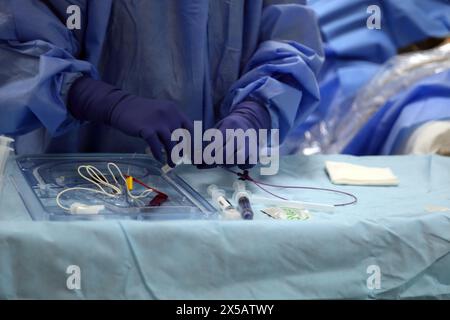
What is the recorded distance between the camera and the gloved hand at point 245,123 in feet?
4.44

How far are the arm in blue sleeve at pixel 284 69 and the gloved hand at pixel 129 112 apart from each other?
0.69 feet

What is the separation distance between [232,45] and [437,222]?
61cm

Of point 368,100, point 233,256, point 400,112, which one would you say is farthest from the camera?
point 368,100

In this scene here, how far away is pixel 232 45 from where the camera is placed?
1545mm

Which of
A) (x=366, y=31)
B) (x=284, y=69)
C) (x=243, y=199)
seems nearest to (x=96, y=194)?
(x=243, y=199)

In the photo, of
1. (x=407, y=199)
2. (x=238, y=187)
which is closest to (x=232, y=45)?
(x=238, y=187)

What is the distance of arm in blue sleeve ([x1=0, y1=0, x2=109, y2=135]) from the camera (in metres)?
1.30

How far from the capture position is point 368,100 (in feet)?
7.47

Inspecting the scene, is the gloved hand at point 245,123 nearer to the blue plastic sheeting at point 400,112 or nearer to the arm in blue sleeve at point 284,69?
the arm in blue sleeve at point 284,69

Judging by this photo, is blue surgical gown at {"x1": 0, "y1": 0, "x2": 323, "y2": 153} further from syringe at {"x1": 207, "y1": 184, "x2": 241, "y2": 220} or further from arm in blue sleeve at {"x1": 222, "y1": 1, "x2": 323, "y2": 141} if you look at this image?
syringe at {"x1": 207, "y1": 184, "x2": 241, "y2": 220}

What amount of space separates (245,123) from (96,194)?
34 cm

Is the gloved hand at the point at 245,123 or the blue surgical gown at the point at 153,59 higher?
the blue surgical gown at the point at 153,59

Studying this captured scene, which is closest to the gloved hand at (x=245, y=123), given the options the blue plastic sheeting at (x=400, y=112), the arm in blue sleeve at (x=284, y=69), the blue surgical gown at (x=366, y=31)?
the arm in blue sleeve at (x=284, y=69)

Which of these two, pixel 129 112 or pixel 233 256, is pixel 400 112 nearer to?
pixel 129 112
